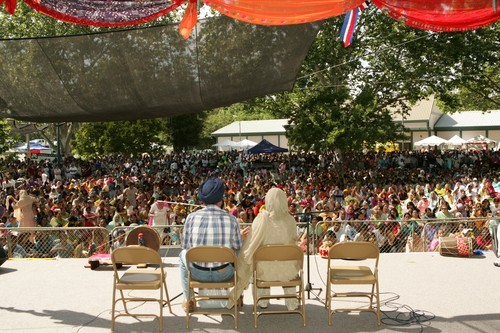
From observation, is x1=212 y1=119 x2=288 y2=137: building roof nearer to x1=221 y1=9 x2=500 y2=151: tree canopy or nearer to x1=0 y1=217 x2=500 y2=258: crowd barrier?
x1=221 y1=9 x2=500 y2=151: tree canopy

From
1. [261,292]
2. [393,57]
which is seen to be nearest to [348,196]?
[261,292]

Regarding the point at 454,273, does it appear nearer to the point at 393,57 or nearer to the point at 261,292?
the point at 261,292

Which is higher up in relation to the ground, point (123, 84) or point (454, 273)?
point (123, 84)

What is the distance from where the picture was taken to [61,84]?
5398 millimetres

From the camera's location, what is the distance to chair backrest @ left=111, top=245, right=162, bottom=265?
5.30 metres

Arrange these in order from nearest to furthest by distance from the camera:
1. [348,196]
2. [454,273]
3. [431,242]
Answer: [454,273] → [431,242] → [348,196]

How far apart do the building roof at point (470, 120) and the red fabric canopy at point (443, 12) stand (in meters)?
46.1

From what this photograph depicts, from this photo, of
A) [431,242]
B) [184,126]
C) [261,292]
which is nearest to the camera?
[261,292]

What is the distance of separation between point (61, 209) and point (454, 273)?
28.6 feet

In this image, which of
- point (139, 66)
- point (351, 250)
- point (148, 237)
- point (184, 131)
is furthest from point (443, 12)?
point (184, 131)

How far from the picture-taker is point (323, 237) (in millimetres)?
9914

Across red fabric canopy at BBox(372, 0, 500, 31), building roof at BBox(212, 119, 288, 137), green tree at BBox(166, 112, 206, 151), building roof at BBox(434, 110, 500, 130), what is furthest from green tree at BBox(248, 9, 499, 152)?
building roof at BBox(212, 119, 288, 137)

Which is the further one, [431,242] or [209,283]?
[431,242]

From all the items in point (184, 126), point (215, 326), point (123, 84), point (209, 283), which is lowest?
point (215, 326)
